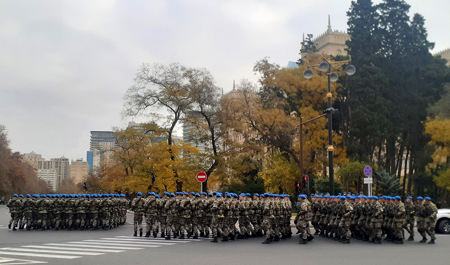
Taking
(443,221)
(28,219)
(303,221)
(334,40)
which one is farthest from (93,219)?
(334,40)

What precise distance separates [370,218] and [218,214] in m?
5.84

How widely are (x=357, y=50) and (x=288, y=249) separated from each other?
3307 centimetres

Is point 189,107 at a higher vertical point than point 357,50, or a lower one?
lower

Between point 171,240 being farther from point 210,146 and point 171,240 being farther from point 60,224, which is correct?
point 210,146

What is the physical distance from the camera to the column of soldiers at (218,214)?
15.6m

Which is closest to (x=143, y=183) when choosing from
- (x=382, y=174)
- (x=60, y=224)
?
(x=60, y=224)

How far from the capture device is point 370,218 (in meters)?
15.6

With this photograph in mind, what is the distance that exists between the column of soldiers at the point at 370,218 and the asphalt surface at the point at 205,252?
479mm

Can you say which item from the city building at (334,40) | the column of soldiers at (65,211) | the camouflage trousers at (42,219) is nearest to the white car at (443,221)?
the column of soldiers at (65,211)

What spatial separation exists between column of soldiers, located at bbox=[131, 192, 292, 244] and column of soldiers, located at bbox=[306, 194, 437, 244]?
1058 mm

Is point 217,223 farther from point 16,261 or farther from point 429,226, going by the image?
point 429,226

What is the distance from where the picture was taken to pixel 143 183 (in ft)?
126

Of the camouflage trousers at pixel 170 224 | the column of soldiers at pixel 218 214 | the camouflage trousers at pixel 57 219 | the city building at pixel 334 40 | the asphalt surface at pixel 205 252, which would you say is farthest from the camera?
the city building at pixel 334 40

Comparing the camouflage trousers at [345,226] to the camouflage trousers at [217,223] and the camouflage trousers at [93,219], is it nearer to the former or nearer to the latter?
the camouflage trousers at [217,223]
